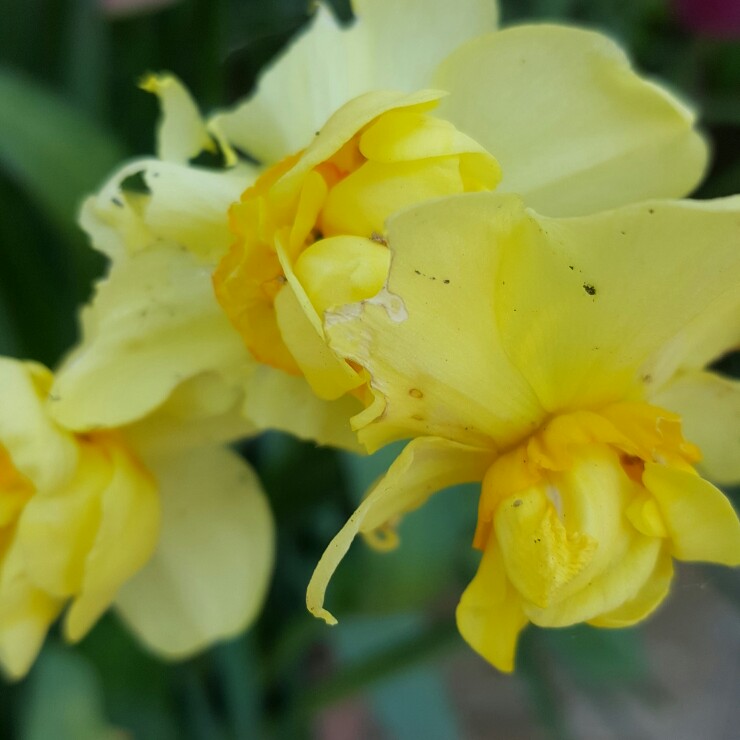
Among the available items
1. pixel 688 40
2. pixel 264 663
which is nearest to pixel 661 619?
pixel 264 663

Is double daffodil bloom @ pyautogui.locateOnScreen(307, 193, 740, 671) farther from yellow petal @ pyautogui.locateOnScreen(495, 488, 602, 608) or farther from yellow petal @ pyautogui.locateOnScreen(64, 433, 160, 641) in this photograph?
yellow petal @ pyautogui.locateOnScreen(64, 433, 160, 641)

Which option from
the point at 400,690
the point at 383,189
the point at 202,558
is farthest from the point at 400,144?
the point at 400,690

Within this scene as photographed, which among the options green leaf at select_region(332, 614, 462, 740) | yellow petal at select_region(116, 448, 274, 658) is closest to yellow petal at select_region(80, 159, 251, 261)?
yellow petal at select_region(116, 448, 274, 658)

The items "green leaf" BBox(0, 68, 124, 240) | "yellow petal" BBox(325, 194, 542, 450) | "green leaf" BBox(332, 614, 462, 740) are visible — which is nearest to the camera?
"yellow petal" BBox(325, 194, 542, 450)

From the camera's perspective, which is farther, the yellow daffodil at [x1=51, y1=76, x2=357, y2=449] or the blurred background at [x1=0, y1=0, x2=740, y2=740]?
the blurred background at [x1=0, y1=0, x2=740, y2=740]

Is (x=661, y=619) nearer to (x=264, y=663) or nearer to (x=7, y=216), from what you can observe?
(x=264, y=663)

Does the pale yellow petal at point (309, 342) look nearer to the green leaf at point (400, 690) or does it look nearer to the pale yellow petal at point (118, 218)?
the pale yellow petal at point (118, 218)

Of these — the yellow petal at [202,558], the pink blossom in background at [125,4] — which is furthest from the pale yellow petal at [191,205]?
the pink blossom in background at [125,4]
